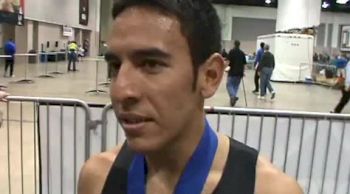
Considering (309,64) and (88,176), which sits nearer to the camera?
(88,176)

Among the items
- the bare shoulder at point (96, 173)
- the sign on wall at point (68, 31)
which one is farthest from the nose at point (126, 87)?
the sign on wall at point (68, 31)

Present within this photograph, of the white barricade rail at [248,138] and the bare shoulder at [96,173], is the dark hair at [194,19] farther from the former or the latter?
the white barricade rail at [248,138]

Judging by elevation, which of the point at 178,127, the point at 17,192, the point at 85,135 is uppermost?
the point at 178,127

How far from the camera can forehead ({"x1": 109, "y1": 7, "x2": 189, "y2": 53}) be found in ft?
3.23

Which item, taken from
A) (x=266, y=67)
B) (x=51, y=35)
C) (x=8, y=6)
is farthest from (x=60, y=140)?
(x=51, y=35)

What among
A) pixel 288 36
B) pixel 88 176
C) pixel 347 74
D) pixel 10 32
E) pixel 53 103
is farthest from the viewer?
pixel 10 32

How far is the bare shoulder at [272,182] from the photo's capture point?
3.73 ft

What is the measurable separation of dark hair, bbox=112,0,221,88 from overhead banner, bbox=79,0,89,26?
36.9m

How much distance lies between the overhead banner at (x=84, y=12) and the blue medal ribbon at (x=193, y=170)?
121 ft

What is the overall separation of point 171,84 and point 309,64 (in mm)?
21725

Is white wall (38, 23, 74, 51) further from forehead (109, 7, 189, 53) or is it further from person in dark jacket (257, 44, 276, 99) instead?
forehead (109, 7, 189, 53)

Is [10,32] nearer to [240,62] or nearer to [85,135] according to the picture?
[240,62]

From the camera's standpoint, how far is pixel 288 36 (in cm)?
2061

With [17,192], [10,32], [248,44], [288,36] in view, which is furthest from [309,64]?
[248,44]
